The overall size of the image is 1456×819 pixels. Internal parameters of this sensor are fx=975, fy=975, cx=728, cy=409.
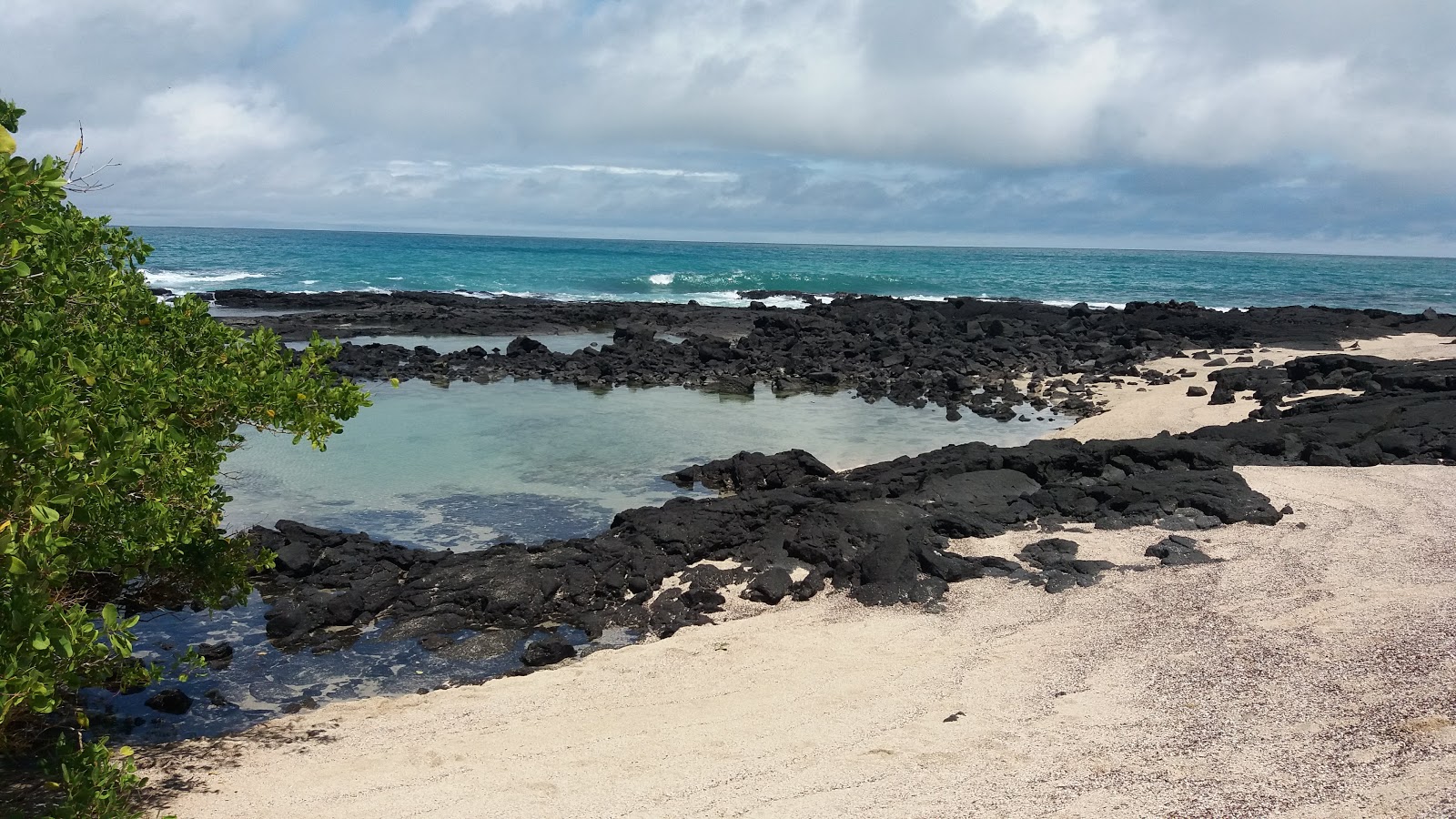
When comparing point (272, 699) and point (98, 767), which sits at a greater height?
point (98, 767)

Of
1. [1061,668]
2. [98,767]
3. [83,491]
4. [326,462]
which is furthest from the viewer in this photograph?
[326,462]

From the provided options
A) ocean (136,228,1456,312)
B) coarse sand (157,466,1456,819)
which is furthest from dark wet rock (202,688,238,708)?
ocean (136,228,1456,312)

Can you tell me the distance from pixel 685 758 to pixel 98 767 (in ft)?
10.4

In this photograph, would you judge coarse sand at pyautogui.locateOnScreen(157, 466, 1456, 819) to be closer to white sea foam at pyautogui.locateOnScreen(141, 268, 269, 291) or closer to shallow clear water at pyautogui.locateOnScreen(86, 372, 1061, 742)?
shallow clear water at pyautogui.locateOnScreen(86, 372, 1061, 742)

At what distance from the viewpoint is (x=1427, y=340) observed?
2769 centimetres

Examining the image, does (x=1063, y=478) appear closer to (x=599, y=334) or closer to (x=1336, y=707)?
(x=1336, y=707)

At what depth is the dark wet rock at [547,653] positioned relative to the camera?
815cm

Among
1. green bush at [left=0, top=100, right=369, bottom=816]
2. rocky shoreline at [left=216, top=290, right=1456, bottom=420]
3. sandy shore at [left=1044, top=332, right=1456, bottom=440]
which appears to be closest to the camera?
green bush at [left=0, top=100, right=369, bottom=816]

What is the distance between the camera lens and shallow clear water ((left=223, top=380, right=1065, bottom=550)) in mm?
12289

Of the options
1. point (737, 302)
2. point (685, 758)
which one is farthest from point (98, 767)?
point (737, 302)

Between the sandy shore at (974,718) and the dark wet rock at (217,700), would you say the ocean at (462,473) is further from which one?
the sandy shore at (974,718)

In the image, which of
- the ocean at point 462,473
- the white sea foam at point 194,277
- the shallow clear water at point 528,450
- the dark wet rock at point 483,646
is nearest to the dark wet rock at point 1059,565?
the ocean at point 462,473

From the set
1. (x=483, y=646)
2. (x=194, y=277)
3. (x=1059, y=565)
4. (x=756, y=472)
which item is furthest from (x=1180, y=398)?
(x=194, y=277)

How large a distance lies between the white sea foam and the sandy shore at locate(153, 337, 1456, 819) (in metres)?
46.9
